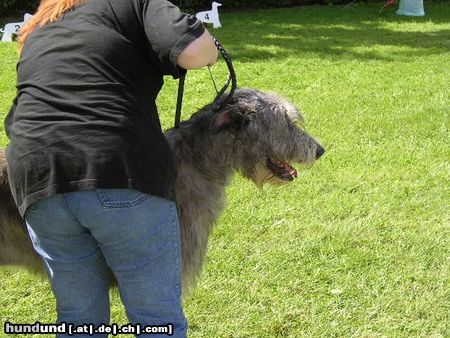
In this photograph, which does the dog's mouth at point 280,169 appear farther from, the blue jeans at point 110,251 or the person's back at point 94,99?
the person's back at point 94,99

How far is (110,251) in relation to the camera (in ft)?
7.27

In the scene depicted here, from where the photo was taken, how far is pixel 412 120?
6969 mm

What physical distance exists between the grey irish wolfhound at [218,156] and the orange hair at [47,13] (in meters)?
0.69

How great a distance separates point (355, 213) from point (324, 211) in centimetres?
25

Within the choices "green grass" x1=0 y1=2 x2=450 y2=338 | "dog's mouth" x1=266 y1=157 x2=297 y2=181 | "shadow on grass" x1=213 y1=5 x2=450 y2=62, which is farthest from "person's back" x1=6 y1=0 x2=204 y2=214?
"shadow on grass" x1=213 y1=5 x2=450 y2=62

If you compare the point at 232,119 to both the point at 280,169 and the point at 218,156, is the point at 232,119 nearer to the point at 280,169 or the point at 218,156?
the point at 218,156

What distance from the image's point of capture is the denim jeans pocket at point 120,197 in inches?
81.7

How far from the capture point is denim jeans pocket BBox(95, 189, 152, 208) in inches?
81.7

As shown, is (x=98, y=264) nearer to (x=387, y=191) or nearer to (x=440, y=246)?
(x=440, y=246)

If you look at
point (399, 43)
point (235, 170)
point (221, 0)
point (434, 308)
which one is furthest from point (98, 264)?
point (221, 0)

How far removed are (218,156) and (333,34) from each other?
1021 cm

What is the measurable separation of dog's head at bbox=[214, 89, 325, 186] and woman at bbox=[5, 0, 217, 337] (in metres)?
0.64

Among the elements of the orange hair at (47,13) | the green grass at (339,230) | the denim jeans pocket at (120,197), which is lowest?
the green grass at (339,230)

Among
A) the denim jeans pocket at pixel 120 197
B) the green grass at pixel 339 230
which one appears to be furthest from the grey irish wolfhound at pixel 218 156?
the green grass at pixel 339 230
